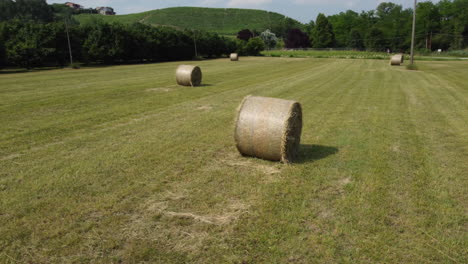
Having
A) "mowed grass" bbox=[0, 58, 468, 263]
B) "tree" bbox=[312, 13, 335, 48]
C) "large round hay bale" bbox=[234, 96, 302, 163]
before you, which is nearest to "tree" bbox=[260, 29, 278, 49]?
"tree" bbox=[312, 13, 335, 48]

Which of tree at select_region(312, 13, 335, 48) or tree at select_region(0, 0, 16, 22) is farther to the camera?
tree at select_region(312, 13, 335, 48)

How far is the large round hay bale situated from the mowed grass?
0.32 meters

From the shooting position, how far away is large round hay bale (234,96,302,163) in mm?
7199

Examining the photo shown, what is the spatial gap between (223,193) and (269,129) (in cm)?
191

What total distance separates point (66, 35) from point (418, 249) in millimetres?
53011

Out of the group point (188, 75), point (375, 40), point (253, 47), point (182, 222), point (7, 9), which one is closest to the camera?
point (182, 222)

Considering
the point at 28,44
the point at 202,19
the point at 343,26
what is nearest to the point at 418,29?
the point at 343,26

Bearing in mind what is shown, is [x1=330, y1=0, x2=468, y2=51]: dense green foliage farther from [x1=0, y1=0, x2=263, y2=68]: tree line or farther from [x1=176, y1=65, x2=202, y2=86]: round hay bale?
[x1=176, y1=65, x2=202, y2=86]: round hay bale

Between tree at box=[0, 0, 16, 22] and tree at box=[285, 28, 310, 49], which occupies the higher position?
tree at box=[0, 0, 16, 22]

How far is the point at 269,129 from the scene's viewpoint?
23.8ft

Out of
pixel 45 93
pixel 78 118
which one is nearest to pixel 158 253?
pixel 78 118

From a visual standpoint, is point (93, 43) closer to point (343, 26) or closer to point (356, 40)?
point (356, 40)

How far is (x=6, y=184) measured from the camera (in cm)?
645

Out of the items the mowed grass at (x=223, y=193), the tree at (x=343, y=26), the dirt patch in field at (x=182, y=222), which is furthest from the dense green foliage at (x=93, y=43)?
the tree at (x=343, y=26)
